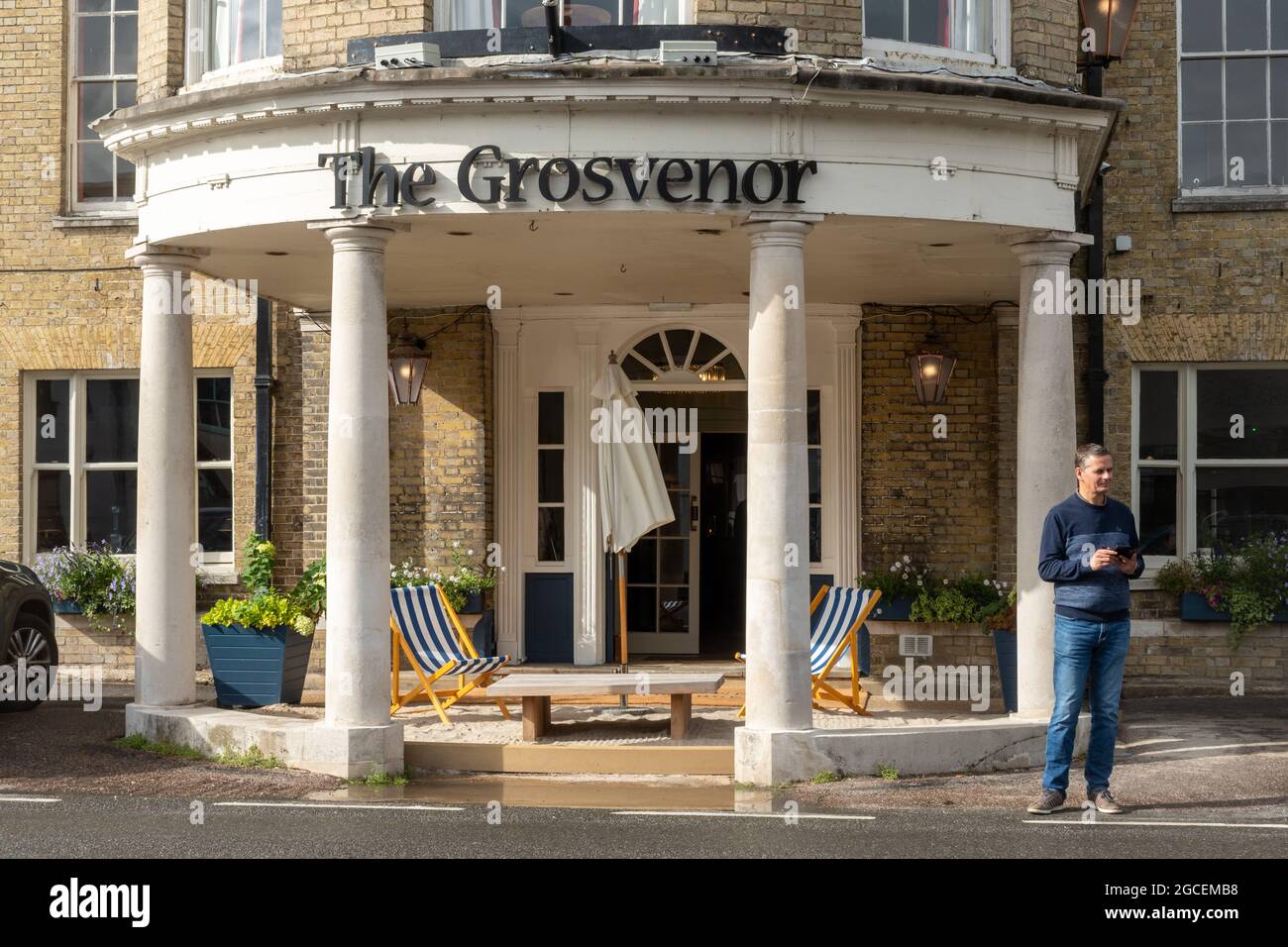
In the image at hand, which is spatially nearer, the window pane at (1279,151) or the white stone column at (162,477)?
the white stone column at (162,477)

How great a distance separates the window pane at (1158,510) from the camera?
1346 centimetres

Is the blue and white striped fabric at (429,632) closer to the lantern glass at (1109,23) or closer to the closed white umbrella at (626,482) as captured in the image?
the closed white umbrella at (626,482)

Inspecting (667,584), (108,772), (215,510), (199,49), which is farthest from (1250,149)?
(108,772)

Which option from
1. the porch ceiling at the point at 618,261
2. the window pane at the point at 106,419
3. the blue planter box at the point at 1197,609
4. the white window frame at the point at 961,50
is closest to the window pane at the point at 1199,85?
the porch ceiling at the point at 618,261

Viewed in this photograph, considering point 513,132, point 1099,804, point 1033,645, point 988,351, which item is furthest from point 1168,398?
point 513,132

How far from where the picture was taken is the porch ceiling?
9695 millimetres

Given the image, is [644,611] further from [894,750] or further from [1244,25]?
[1244,25]

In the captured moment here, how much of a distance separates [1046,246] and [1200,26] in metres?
5.11

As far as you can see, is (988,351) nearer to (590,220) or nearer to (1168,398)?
(1168,398)

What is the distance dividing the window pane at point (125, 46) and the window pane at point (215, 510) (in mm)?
4059

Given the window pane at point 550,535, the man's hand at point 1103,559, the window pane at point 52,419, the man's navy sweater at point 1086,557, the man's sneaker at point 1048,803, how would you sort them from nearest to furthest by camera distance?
the man's hand at point 1103,559 → the man's navy sweater at point 1086,557 → the man's sneaker at point 1048,803 → the window pane at point 550,535 → the window pane at point 52,419

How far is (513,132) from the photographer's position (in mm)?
9133

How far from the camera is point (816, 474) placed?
43.9 ft

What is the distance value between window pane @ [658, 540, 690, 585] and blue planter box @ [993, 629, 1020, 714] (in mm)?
3595
